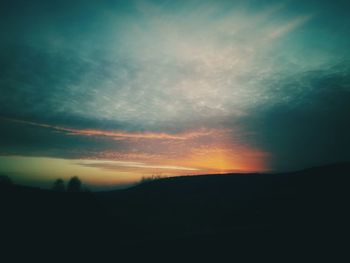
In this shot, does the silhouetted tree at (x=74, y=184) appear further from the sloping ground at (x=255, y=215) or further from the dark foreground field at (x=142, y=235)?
the dark foreground field at (x=142, y=235)

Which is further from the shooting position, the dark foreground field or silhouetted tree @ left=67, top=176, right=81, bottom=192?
silhouetted tree @ left=67, top=176, right=81, bottom=192

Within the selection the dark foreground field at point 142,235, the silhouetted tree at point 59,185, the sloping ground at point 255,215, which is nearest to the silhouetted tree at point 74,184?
the silhouetted tree at point 59,185

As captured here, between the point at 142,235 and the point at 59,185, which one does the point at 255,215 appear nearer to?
the point at 142,235

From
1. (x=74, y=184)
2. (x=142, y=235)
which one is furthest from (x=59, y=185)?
(x=142, y=235)

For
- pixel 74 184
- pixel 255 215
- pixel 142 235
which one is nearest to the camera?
pixel 142 235

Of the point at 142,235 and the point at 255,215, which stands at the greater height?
the point at 255,215

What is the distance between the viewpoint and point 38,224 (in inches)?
379

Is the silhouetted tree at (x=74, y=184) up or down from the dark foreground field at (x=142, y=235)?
down

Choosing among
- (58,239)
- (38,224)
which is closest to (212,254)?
(58,239)

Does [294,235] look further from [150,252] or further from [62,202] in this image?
[62,202]

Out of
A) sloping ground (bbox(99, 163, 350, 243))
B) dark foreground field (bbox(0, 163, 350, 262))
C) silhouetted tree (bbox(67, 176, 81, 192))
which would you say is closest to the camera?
dark foreground field (bbox(0, 163, 350, 262))

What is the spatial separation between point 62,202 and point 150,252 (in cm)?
965

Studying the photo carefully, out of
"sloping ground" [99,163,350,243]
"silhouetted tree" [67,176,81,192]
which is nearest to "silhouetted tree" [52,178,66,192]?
"silhouetted tree" [67,176,81,192]

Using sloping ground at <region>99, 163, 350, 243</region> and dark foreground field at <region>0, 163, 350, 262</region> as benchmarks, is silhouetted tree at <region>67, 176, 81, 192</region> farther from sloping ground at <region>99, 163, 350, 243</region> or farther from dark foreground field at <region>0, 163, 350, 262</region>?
dark foreground field at <region>0, 163, 350, 262</region>
